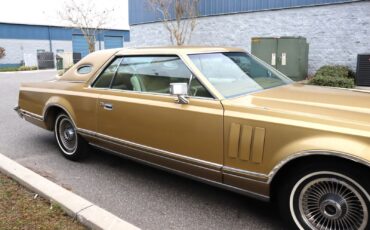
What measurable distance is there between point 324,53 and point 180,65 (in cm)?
1129

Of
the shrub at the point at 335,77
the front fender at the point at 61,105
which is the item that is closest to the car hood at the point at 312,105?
the front fender at the point at 61,105

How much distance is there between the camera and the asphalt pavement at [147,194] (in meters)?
3.25

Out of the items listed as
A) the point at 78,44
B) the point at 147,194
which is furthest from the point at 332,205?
the point at 78,44

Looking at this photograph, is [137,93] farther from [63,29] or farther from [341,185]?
[63,29]

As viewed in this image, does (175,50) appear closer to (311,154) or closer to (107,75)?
(107,75)

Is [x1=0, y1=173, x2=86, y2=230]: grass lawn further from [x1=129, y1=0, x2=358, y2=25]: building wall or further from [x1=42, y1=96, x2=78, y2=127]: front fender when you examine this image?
[x1=129, y1=0, x2=358, y2=25]: building wall

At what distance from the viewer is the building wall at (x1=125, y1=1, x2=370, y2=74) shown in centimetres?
1268

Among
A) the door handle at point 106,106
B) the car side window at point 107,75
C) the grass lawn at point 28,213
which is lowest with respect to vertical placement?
the grass lawn at point 28,213

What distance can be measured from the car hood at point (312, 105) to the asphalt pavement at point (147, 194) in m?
1.02

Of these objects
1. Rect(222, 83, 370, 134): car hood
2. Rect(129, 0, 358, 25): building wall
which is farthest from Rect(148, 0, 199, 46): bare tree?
Rect(222, 83, 370, 134): car hood

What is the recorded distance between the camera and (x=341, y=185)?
2.62 metres

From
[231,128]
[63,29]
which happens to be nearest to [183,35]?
[231,128]

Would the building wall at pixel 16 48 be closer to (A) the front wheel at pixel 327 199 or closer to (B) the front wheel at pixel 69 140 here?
(B) the front wheel at pixel 69 140

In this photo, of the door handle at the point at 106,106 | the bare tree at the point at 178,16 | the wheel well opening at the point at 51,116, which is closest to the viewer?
the door handle at the point at 106,106
